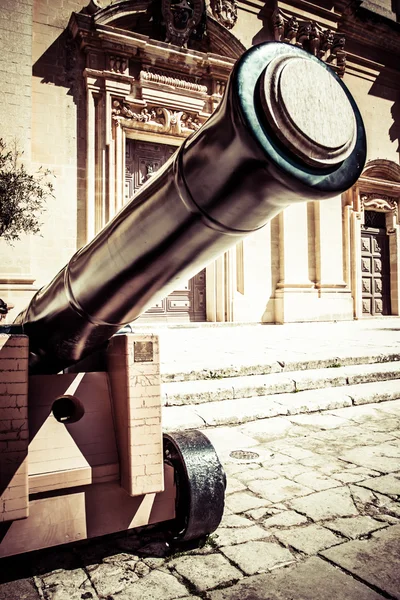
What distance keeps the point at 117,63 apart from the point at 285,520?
32.3 feet

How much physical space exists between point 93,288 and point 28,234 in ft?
25.0

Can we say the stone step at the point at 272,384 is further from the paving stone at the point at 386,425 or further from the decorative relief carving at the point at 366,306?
the decorative relief carving at the point at 366,306

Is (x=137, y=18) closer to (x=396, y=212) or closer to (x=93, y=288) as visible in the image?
(x=396, y=212)

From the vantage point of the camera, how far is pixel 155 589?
1531 mm

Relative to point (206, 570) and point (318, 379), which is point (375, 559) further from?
point (318, 379)

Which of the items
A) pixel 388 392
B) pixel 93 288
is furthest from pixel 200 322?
pixel 93 288

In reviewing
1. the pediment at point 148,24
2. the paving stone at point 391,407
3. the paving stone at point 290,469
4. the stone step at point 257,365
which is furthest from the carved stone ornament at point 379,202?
the paving stone at point 290,469

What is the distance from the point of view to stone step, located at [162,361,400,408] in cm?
404

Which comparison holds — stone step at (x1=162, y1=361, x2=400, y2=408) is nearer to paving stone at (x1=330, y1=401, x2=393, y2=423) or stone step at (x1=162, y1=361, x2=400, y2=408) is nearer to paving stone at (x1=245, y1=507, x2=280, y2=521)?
paving stone at (x1=330, y1=401, x2=393, y2=423)

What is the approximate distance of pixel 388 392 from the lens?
4.59 meters

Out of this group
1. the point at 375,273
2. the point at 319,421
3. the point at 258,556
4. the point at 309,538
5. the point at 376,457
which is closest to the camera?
the point at 258,556

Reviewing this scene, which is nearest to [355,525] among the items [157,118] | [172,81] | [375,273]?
[157,118]

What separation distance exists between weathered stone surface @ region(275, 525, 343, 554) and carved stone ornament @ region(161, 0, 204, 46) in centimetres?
1060

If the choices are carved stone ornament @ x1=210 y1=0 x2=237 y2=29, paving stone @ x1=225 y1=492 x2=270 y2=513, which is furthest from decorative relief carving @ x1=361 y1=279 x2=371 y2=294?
paving stone @ x1=225 y1=492 x2=270 y2=513
